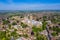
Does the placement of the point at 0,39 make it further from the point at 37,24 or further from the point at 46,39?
the point at 37,24

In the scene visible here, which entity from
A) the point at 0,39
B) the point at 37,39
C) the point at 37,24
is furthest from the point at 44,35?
the point at 37,24

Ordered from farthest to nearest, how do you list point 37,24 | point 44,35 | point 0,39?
point 37,24
point 44,35
point 0,39

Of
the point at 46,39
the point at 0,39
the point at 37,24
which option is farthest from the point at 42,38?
the point at 37,24

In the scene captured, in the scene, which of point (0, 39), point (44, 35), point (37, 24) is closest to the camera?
point (0, 39)

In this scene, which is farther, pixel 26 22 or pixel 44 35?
pixel 26 22

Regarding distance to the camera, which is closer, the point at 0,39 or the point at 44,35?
the point at 0,39

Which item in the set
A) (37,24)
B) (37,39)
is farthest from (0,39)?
(37,24)

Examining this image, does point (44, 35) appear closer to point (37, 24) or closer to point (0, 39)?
point (0, 39)
